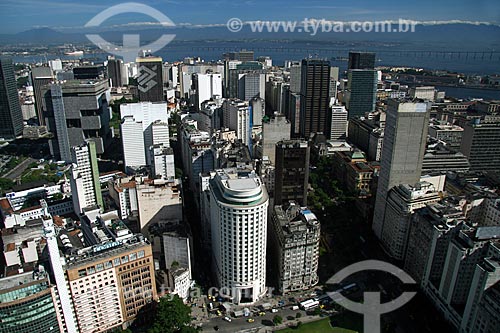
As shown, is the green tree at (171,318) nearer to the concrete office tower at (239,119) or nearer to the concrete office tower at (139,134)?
the concrete office tower at (139,134)

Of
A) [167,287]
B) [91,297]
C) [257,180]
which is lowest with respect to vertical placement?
[167,287]

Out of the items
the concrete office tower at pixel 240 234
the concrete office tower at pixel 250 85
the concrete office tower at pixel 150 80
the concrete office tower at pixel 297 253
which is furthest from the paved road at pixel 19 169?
the concrete office tower at pixel 297 253

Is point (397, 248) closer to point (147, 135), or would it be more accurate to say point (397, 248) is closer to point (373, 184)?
point (373, 184)

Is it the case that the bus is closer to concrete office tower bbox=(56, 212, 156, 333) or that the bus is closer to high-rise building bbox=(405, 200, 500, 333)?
high-rise building bbox=(405, 200, 500, 333)

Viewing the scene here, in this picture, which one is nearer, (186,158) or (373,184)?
(373,184)

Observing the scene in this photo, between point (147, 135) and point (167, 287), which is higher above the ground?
point (147, 135)

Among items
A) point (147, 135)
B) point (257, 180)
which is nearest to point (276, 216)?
point (257, 180)
